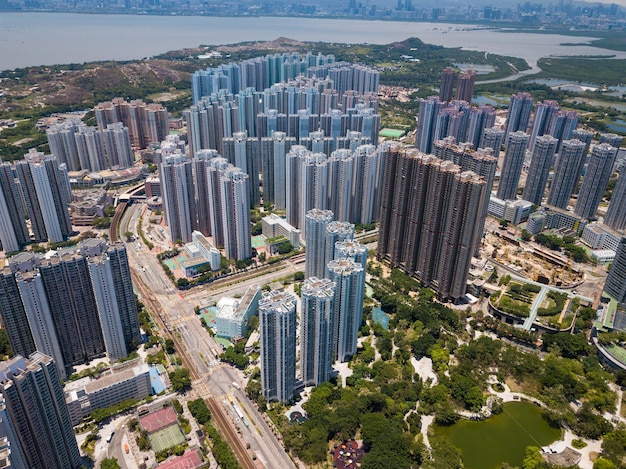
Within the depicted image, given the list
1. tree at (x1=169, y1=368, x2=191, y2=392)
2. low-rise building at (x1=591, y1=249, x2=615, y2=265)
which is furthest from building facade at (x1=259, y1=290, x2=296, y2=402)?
low-rise building at (x1=591, y1=249, x2=615, y2=265)

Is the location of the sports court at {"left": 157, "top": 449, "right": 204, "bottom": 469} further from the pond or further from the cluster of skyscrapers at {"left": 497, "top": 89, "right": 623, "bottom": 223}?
the cluster of skyscrapers at {"left": 497, "top": 89, "right": 623, "bottom": 223}

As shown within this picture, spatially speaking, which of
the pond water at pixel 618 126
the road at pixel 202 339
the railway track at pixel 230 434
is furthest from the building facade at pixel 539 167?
the railway track at pixel 230 434

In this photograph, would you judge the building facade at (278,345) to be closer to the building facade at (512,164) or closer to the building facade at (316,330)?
the building facade at (316,330)

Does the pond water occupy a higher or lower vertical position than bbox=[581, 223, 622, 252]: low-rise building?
higher

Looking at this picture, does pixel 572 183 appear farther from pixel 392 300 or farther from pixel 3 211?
pixel 3 211

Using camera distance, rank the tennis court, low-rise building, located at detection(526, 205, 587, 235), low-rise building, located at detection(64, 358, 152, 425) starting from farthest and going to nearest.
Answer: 1. low-rise building, located at detection(526, 205, 587, 235)
2. low-rise building, located at detection(64, 358, 152, 425)
3. the tennis court

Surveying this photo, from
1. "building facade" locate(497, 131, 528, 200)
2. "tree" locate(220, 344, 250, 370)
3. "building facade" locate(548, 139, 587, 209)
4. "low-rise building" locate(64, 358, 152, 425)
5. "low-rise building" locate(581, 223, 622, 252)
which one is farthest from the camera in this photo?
"building facade" locate(497, 131, 528, 200)
